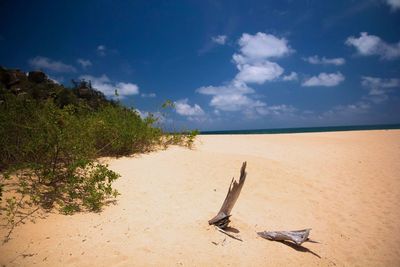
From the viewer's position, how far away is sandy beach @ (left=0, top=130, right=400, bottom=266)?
4133 millimetres

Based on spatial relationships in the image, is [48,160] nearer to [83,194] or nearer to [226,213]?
[83,194]

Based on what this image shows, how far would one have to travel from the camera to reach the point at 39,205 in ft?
16.9

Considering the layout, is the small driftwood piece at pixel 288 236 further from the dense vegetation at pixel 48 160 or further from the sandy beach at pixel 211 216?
the dense vegetation at pixel 48 160

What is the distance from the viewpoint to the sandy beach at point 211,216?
4.13 m

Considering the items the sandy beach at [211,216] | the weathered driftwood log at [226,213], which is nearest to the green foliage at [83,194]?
the sandy beach at [211,216]

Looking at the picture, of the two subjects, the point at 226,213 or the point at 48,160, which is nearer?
the point at 226,213

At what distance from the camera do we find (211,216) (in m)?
5.84

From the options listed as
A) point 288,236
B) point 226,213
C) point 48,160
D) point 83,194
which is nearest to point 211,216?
point 226,213

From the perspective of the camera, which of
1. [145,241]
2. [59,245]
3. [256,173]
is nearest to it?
[59,245]

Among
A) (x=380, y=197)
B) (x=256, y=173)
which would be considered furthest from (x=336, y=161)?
(x=256, y=173)

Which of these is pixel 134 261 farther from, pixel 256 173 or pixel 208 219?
pixel 256 173

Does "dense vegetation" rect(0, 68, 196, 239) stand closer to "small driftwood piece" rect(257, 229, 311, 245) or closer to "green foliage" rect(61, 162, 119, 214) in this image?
"green foliage" rect(61, 162, 119, 214)

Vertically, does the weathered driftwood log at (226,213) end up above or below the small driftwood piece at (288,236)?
above

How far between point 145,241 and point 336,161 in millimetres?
12716
